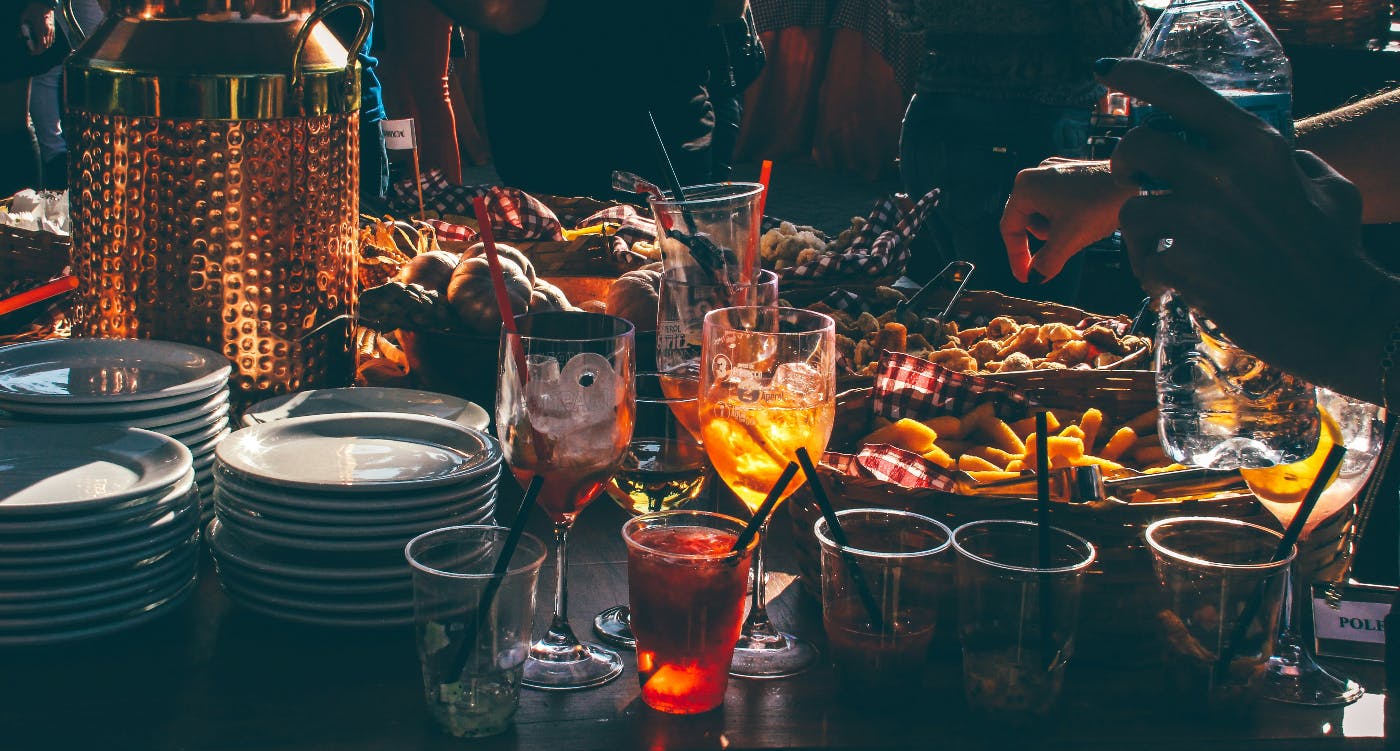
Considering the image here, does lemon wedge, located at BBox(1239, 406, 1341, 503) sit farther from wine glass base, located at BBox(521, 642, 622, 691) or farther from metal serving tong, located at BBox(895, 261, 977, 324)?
metal serving tong, located at BBox(895, 261, 977, 324)

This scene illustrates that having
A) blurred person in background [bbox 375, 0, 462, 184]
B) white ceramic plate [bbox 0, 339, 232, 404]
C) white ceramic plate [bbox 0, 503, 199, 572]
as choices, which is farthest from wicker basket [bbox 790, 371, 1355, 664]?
blurred person in background [bbox 375, 0, 462, 184]

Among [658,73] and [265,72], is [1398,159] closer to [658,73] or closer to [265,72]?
[265,72]

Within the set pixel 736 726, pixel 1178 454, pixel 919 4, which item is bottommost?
pixel 736 726

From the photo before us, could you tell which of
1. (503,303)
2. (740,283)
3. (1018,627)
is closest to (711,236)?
(740,283)

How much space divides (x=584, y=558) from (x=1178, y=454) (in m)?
0.65

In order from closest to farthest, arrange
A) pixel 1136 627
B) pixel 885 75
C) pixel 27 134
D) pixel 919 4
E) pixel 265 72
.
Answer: pixel 1136 627 → pixel 265 72 → pixel 919 4 → pixel 27 134 → pixel 885 75

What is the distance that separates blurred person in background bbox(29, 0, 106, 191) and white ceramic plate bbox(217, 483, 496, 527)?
13.7 feet

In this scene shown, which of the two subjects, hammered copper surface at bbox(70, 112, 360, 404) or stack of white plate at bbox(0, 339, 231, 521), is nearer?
stack of white plate at bbox(0, 339, 231, 521)

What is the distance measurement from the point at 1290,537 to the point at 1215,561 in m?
0.07

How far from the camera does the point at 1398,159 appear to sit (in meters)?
1.57

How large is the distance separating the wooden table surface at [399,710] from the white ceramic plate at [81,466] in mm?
130

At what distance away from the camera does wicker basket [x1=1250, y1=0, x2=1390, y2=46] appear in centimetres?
527

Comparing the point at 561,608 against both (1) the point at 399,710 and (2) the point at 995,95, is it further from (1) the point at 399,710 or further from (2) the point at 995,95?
(2) the point at 995,95

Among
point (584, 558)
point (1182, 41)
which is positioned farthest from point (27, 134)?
point (1182, 41)
